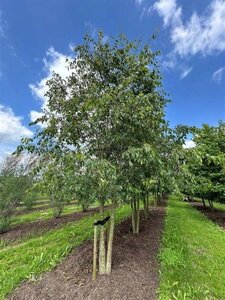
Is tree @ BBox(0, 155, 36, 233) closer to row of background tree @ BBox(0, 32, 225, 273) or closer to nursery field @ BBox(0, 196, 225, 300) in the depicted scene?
nursery field @ BBox(0, 196, 225, 300)

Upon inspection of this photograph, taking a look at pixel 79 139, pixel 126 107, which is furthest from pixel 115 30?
pixel 79 139

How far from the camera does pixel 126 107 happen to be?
4195 mm

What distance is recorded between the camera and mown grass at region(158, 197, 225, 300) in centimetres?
427

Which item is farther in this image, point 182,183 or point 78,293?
point 182,183

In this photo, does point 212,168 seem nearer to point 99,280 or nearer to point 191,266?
point 191,266

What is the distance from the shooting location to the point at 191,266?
5.56 metres

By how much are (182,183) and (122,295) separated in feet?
7.95

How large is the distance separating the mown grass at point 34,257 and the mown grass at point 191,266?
246cm

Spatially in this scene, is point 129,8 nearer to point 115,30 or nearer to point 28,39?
point 115,30

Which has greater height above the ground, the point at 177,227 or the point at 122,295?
the point at 177,227

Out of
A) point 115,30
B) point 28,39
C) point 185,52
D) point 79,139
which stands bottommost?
point 79,139

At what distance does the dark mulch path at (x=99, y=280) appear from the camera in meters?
3.85

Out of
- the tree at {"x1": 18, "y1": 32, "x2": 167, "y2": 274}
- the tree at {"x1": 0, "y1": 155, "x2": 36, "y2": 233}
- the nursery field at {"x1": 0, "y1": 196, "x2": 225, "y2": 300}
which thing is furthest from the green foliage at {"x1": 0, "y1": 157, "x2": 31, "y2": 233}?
the tree at {"x1": 18, "y1": 32, "x2": 167, "y2": 274}

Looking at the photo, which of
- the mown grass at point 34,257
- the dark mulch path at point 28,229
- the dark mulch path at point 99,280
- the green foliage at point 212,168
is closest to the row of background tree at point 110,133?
the dark mulch path at point 99,280
